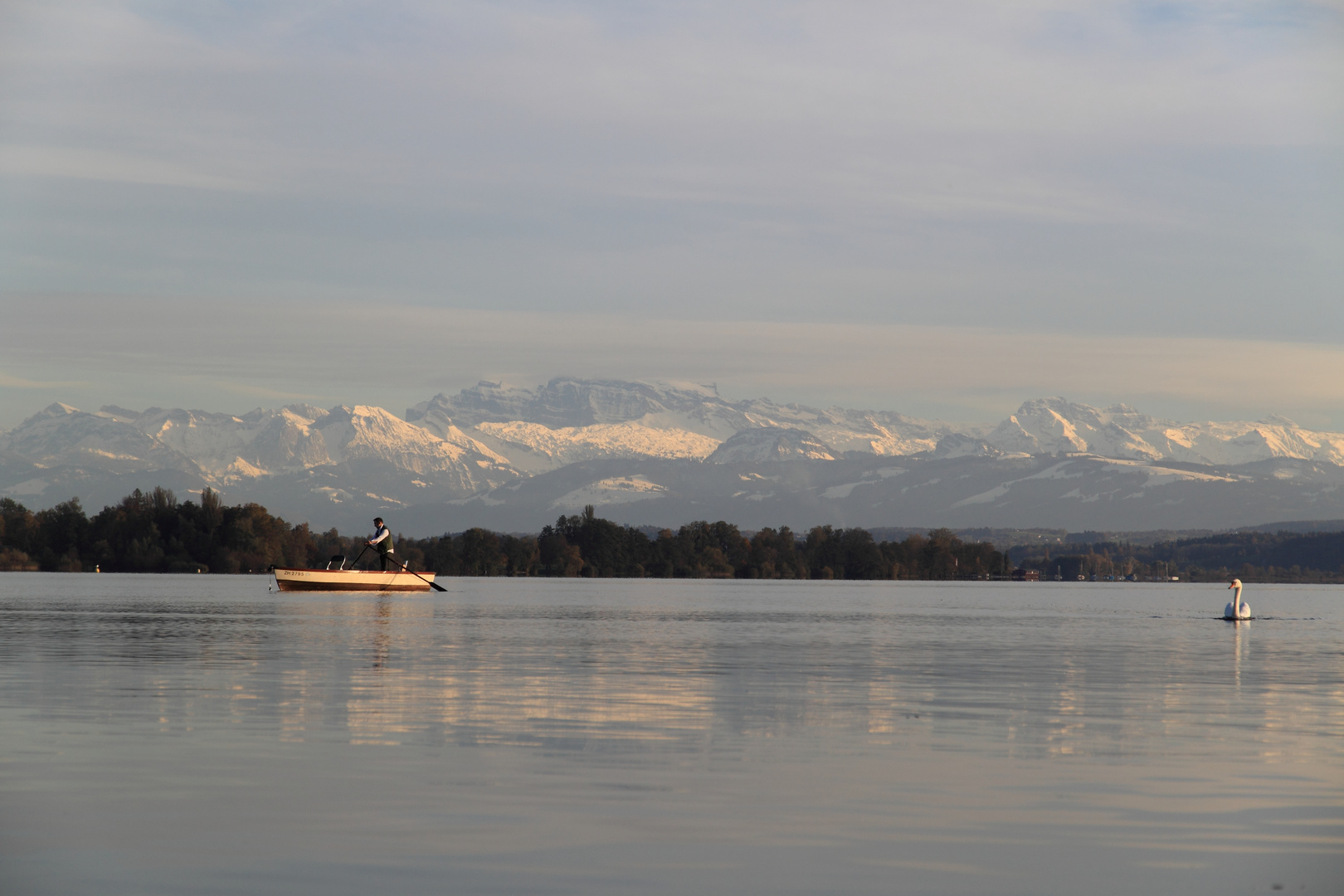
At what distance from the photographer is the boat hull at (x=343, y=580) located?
4114 inches

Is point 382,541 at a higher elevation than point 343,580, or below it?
higher

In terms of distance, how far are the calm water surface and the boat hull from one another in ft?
214

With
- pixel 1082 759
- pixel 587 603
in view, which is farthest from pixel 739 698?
pixel 587 603

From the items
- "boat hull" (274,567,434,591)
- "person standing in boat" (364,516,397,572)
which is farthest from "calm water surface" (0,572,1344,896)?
"boat hull" (274,567,434,591)

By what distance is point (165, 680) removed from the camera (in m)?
29.6

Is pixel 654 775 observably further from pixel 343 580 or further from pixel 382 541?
pixel 343 580

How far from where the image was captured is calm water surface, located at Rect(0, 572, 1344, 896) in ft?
44.4

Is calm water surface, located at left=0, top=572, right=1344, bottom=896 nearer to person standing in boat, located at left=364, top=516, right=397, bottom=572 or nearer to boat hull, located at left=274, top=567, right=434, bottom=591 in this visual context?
person standing in boat, located at left=364, top=516, right=397, bottom=572

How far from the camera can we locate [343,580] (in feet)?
344

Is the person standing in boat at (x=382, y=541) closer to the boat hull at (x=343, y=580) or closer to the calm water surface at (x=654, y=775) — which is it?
the boat hull at (x=343, y=580)

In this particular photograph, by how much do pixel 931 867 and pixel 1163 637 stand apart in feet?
157

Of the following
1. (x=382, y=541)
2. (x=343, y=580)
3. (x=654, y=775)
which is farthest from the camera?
(x=343, y=580)

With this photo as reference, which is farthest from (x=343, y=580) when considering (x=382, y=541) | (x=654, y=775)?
(x=654, y=775)

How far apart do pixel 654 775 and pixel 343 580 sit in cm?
8950
